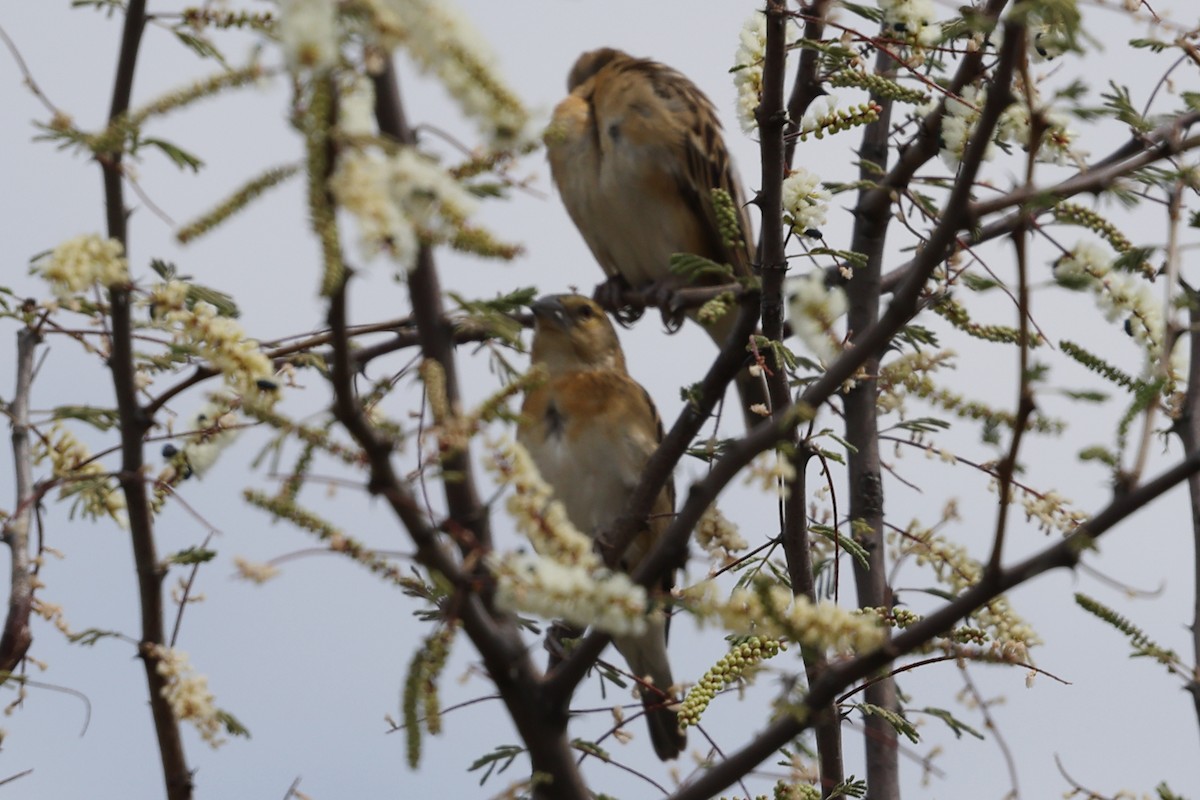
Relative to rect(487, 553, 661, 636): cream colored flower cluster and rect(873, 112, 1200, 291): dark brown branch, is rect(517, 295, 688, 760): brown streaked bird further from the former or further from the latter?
rect(487, 553, 661, 636): cream colored flower cluster

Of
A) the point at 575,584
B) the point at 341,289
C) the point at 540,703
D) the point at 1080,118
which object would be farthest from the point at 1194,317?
the point at 341,289

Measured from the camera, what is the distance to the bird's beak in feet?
19.6

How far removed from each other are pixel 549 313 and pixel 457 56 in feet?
14.1

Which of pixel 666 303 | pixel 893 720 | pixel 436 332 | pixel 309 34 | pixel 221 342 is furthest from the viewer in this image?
pixel 666 303

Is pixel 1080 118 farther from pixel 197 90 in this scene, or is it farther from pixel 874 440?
pixel 874 440

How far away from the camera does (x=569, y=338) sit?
5.93 metres

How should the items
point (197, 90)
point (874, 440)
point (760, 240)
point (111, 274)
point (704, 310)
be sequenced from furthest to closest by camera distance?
1. point (874, 440)
2. point (760, 240)
3. point (704, 310)
4. point (111, 274)
5. point (197, 90)

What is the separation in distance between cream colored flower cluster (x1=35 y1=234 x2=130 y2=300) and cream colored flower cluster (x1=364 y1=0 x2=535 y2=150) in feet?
3.09

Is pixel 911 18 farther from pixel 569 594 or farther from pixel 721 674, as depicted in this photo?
pixel 569 594

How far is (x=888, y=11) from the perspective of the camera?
417 centimetres

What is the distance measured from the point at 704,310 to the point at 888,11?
1.44 metres

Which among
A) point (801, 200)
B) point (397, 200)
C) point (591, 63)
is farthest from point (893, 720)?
point (591, 63)

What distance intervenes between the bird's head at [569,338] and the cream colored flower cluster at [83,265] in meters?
3.48

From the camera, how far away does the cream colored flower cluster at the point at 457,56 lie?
64.9 inches
